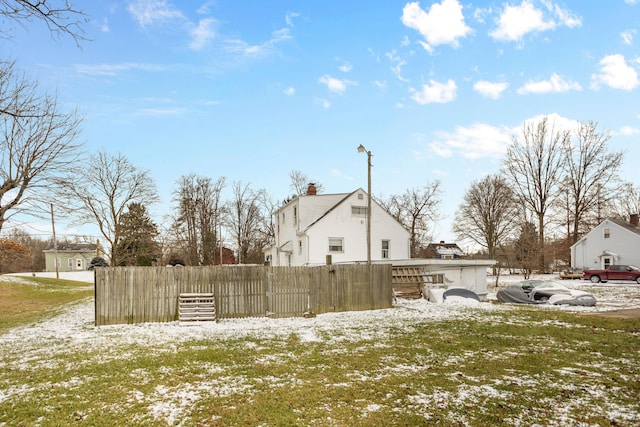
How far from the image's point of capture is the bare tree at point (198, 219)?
1980 inches

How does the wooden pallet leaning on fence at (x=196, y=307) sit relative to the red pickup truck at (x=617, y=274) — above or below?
above

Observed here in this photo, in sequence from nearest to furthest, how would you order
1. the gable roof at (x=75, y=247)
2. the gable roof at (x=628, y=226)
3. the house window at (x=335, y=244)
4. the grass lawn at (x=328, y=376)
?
the grass lawn at (x=328, y=376), the house window at (x=335, y=244), the gable roof at (x=628, y=226), the gable roof at (x=75, y=247)

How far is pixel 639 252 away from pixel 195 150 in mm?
44746

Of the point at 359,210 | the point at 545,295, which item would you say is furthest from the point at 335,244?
the point at 545,295

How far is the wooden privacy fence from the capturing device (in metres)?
14.0

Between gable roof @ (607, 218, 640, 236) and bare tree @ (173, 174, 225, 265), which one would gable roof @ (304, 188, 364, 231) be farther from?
gable roof @ (607, 218, 640, 236)

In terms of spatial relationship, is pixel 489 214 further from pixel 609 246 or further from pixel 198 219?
pixel 198 219

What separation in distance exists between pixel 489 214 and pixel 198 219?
125 feet

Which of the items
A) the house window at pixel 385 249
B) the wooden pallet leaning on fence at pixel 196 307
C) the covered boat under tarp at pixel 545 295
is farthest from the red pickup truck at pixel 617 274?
the wooden pallet leaning on fence at pixel 196 307

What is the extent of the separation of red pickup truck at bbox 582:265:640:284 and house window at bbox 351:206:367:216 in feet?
73.4

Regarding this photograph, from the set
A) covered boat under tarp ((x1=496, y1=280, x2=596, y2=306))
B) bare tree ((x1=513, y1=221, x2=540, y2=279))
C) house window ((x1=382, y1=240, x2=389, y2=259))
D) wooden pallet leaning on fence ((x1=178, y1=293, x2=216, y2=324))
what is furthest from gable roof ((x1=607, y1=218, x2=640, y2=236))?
wooden pallet leaning on fence ((x1=178, y1=293, x2=216, y2=324))

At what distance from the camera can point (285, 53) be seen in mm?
14859

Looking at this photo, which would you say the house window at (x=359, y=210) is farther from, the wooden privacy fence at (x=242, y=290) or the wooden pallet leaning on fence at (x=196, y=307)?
the wooden pallet leaning on fence at (x=196, y=307)

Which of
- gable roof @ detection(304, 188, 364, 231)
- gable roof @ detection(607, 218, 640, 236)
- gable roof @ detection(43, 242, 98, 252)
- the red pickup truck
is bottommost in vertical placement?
the red pickup truck
